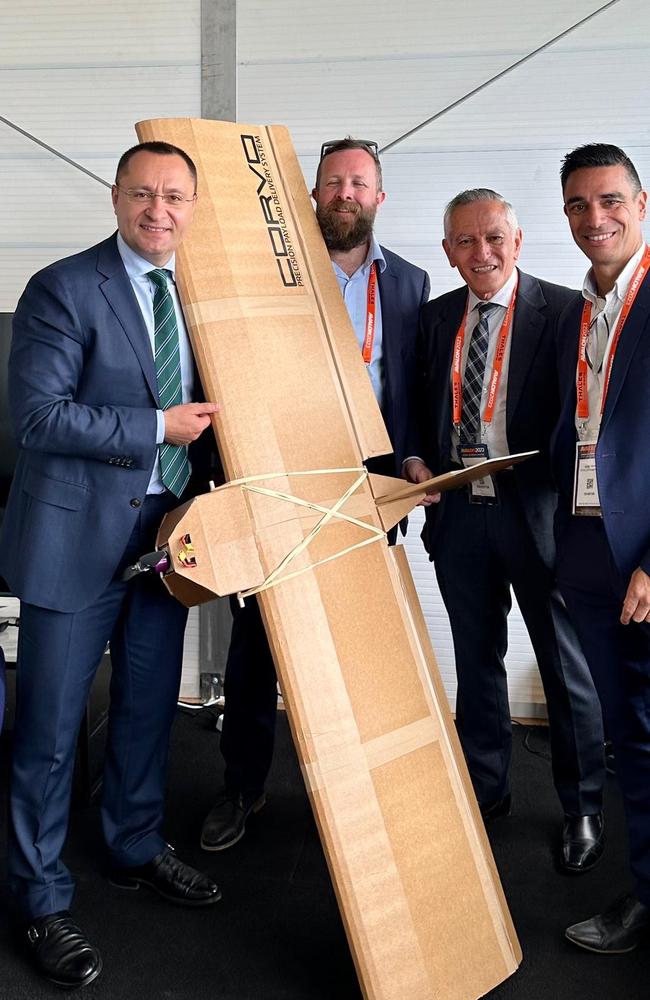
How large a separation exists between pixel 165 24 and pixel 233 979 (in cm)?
330

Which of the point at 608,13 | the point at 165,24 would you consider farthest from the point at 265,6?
the point at 608,13

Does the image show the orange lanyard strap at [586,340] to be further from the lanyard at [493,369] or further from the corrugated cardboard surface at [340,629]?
the corrugated cardboard surface at [340,629]

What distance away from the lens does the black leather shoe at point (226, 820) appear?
2545 millimetres

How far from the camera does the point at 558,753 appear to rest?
2475 mm

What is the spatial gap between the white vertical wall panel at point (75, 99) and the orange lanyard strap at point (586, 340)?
7.08 feet

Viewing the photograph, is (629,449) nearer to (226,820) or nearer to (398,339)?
(398,339)

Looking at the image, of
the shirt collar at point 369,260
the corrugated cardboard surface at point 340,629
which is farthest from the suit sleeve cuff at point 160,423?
the shirt collar at point 369,260

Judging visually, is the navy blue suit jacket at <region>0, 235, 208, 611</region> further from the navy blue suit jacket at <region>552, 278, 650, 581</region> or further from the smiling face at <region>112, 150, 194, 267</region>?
the navy blue suit jacket at <region>552, 278, 650, 581</region>

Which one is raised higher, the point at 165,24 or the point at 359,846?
the point at 165,24

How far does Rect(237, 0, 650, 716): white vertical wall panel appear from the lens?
3.36 m

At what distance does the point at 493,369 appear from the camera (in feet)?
7.61

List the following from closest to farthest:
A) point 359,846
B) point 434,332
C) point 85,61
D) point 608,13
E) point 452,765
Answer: point 359,846
point 452,765
point 434,332
point 608,13
point 85,61

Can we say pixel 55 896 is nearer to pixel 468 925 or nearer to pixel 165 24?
pixel 468 925

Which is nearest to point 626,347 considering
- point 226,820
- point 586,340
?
point 586,340
